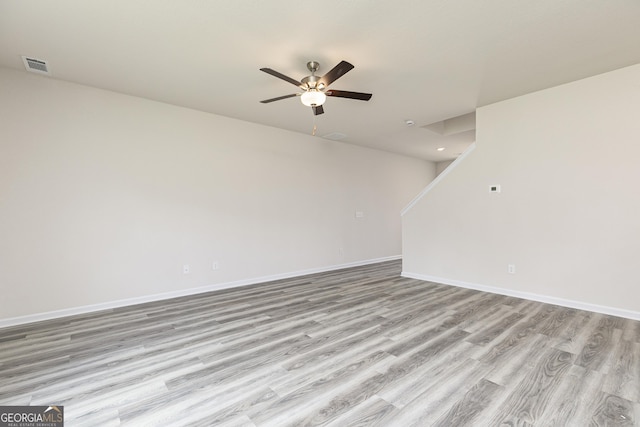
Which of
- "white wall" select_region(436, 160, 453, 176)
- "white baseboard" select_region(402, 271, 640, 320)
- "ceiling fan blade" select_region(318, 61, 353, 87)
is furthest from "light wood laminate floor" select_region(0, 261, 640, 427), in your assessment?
"white wall" select_region(436, 160, 453, 176)

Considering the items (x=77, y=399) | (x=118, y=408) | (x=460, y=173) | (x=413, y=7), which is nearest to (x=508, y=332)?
(x=460, y=173)

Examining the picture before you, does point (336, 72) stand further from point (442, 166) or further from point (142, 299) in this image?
point (442, 166)

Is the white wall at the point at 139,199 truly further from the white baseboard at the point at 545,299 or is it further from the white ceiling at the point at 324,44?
the white baseboard at the point at 545,299

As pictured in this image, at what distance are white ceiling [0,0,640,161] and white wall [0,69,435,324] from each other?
44 centimetres

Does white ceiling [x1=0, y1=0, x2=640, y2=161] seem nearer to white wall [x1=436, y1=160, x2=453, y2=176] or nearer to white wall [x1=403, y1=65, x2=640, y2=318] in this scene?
white wall [x1=403, y1=65, x2=640, y2=318]

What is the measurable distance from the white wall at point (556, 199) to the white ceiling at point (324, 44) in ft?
1.23

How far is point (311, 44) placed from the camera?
8.42 ft

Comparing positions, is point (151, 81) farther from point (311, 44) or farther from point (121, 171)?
point (311, 44)

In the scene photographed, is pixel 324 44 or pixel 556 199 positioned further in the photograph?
pixel 556 199

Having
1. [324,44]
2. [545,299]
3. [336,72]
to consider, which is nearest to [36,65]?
[324,44]

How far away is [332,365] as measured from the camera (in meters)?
2.12

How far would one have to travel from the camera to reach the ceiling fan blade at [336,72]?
233 centimetres

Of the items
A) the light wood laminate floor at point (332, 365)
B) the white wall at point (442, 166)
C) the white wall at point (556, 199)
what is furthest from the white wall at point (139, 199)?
the white wall at point (442, 166)

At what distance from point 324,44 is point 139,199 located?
10.3ft
